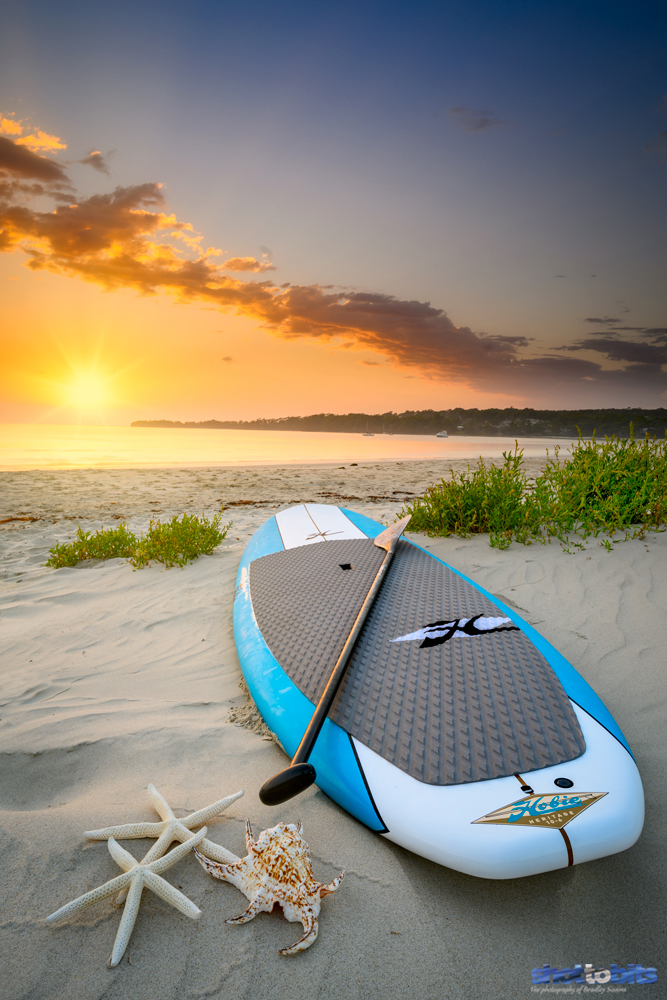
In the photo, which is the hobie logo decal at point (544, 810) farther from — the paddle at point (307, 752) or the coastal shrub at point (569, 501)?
the coastal shrub at point (569, 501)

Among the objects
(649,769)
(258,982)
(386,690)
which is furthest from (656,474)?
(258,982)

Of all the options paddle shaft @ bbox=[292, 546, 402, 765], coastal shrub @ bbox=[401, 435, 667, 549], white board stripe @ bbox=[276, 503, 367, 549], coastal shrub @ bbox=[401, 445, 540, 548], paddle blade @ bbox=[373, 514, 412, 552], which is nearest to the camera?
paddle shaft @ bbox=[292, 546, 402, 765]

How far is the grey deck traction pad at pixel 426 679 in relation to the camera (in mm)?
1583

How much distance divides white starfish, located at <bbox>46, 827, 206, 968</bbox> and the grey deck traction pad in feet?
2.39

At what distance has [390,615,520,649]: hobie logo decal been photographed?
216 centimetres

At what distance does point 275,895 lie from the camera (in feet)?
4.11

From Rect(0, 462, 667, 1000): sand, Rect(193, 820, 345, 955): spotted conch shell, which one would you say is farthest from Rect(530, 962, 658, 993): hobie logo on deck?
Rect(193, 820, 345, 955): spotted conch shell

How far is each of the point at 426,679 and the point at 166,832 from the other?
1.08 meters

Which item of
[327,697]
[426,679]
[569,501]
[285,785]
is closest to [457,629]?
[426,679]

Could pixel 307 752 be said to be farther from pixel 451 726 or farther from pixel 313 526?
pixel 313 526

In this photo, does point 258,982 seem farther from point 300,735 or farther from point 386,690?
point 386,690

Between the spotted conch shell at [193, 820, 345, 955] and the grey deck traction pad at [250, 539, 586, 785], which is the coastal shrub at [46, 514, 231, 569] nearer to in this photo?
the grey deck traction pad at [250, 539, 586, 785]

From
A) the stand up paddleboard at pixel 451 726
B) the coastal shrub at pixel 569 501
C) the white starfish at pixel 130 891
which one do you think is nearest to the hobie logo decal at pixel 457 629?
the stand up paddleboard at pixel 451 726

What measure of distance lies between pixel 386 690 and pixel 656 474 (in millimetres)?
4060
